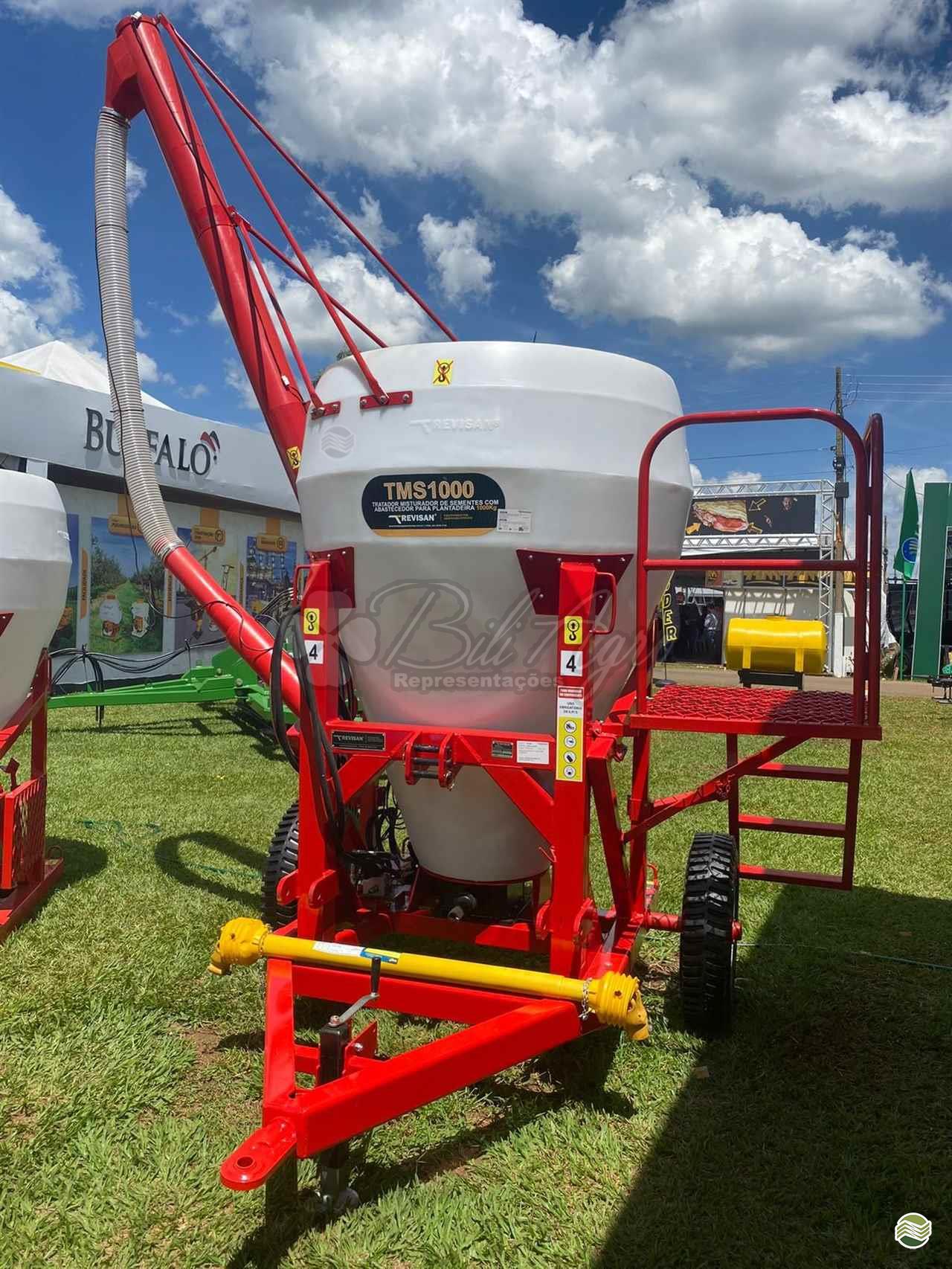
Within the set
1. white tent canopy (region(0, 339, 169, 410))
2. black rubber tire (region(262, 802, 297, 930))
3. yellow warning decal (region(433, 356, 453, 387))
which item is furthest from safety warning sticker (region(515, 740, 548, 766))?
white tent canopy (region(0, 339, 169, 410))

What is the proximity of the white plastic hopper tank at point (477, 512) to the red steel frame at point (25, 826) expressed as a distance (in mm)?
2040

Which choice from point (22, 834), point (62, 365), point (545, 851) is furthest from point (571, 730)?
point (62, 365)

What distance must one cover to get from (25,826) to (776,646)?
3.70m

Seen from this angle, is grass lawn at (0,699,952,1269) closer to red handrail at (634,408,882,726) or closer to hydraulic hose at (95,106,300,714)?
red handrail at (634,408,882,726)

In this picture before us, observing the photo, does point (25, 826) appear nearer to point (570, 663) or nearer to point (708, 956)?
point (570, 663)

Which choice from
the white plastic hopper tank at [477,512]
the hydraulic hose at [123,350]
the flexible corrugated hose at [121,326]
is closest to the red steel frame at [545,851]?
the white plastic hopper tank at [477,512]

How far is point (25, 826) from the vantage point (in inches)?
173

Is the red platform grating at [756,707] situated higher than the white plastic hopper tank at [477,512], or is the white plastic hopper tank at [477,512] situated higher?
the white plastic hopper tank at [477,512]

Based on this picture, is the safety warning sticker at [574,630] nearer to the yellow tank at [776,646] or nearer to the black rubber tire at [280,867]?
the yellow tank at [776,646]

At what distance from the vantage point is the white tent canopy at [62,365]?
14031 mm

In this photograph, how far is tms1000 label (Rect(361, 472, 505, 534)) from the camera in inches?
117

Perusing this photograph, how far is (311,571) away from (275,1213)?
2.01 meters

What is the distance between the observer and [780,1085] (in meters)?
2.99

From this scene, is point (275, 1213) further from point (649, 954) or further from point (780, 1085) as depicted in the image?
point (649, 954)
